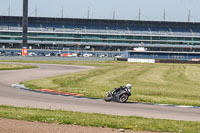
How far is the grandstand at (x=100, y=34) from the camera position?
14938 cm

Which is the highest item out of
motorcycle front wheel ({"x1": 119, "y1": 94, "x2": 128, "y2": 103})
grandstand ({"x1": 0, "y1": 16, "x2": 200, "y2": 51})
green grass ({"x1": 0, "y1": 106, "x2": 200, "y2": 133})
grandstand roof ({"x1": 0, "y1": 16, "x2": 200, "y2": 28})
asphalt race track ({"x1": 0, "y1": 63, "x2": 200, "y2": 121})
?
grandstand roof ({"x1": 0, "y1": 16, "x2": 200, "y2": 28})

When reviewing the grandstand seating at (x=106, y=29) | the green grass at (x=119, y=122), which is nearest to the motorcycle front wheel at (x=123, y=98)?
the green grass at (x=119, y=122)

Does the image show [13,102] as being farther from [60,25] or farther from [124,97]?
[60,25]

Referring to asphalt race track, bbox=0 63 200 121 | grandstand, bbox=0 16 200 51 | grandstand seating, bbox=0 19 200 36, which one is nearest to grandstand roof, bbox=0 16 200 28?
grandstand, bbox=0 16 200 51

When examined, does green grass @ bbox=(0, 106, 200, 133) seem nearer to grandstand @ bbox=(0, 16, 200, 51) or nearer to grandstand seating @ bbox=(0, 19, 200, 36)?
grandstand @ bbox=(0, 16, 200, 51)

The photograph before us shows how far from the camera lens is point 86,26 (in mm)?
156125

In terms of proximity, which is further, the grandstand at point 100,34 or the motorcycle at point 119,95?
the grandstand at point 100,34

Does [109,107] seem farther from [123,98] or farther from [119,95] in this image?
[123,98]

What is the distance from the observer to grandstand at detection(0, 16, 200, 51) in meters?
149

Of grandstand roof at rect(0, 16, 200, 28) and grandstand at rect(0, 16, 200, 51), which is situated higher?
grandstand roof at rect(0, 16, 200, 28)

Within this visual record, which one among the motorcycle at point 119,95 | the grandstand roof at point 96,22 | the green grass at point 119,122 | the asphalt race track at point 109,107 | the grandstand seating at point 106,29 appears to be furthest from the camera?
the grandstand roof at point 96,22

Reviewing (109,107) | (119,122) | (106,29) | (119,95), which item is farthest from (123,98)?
(106,29)

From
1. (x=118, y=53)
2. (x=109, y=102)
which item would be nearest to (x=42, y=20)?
(x=118, y=53)

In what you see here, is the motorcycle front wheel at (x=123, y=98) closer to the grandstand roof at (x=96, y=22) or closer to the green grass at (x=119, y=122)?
the green grass at (x=119, y=122)
